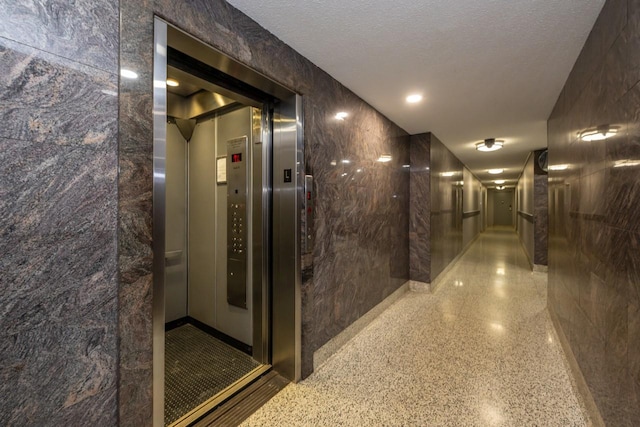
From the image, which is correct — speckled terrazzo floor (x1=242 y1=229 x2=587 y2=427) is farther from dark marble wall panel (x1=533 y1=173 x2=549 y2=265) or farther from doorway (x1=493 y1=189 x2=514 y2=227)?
doorway (x1=493 y1=189 x2=514 y2=227)

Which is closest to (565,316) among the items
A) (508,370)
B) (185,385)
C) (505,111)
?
(508,370)

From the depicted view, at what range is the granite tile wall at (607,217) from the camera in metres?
1.26

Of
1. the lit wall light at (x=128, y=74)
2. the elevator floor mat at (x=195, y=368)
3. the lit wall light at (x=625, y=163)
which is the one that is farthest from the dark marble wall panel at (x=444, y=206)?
the lit wall light at (x=128, y=74)

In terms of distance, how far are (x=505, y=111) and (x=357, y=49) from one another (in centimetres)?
230

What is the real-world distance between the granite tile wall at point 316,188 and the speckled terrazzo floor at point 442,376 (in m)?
0.30

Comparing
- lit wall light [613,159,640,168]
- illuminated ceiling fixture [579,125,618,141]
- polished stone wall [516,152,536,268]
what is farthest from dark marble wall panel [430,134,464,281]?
lit wall light [613,159,640,168]

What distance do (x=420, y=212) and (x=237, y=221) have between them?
2.89 m

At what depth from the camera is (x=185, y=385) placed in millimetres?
2102

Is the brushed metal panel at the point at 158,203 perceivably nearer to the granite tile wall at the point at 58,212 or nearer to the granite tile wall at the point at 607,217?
the granite tile wall at the point at 58,212

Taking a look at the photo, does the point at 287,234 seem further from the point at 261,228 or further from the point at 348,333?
the point at 348,333

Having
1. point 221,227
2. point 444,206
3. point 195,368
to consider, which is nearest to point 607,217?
point 221,227

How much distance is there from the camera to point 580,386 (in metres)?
2.02

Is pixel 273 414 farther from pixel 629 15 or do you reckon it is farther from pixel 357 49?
pixel 629 15

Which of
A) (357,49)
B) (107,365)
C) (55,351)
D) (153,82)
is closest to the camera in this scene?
(55,351)
